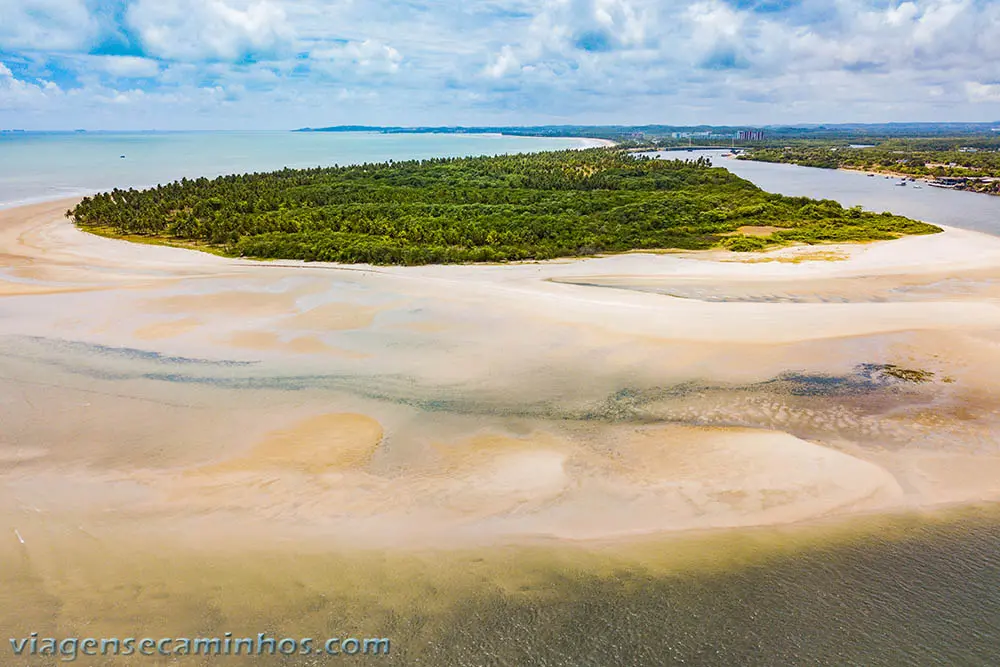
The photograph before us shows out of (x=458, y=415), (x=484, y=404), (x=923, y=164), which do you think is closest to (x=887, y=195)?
(x=923, y=164)

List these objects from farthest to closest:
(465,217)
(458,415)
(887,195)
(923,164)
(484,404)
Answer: (923,164) < (887,195) < (465,217) < (484,404) < (458,415)

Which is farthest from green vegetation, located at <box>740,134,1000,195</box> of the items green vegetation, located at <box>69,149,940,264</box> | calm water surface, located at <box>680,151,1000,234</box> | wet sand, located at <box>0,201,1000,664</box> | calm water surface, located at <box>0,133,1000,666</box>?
calm water surface, located at <box>0,133,1000,666</box>

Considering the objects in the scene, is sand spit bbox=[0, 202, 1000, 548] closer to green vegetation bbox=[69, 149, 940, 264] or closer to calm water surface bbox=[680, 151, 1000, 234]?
green vegetation bbox=[69, 149, 940, 264]

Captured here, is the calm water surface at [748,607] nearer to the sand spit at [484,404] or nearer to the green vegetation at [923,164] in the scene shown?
the sand spit at [484,404]

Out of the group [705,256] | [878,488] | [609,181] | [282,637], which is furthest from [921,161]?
[282,637]

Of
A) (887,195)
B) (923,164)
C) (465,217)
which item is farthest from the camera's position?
(923,164)

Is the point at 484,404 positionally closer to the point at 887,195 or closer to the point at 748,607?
the point at 748,607
